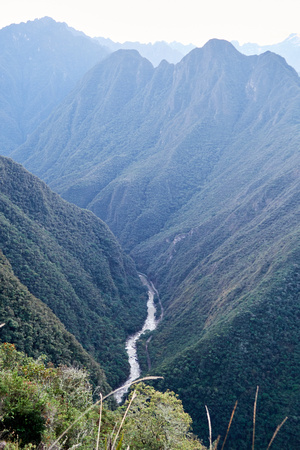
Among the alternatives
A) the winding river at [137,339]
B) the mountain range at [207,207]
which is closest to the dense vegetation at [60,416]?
the mountain range at [207,207]

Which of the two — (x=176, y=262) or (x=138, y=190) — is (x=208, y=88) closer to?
(x=138, y=190)

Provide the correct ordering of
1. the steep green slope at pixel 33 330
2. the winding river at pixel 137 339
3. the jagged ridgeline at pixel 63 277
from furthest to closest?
the winding river at pixel 137 339 → the jagged ridgeline at pixel 63 277 → the steep green slope at pixel 33 330

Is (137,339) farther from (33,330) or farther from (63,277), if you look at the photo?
(33,330)

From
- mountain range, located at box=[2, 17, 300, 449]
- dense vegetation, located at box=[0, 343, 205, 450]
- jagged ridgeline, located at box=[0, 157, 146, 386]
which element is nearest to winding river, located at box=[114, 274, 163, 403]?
jagged ridgeline, located at box=[0, 157, 146, 386]

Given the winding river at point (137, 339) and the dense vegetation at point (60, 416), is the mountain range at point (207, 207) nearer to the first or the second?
the winding river at point (137, 339)

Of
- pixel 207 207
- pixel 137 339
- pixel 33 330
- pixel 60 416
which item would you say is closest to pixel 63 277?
pixel 137 339

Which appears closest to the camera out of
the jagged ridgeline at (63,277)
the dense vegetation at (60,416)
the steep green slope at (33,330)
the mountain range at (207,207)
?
the dense vegetation at (60,416)
